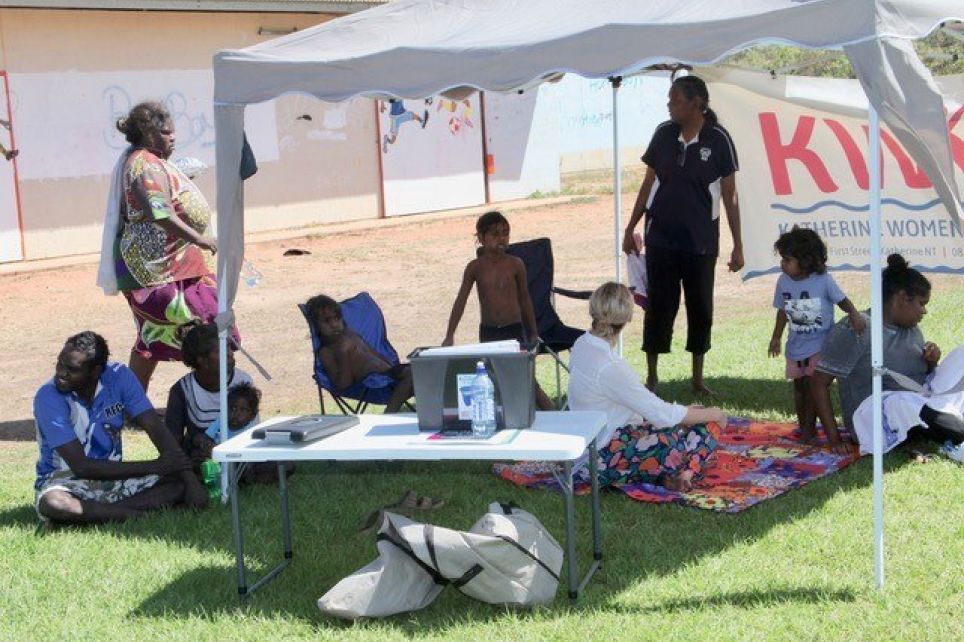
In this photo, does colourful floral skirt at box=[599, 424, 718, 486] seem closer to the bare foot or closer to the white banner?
the bare foot

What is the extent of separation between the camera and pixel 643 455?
604 centimetres

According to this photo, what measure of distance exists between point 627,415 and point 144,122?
3192 mm

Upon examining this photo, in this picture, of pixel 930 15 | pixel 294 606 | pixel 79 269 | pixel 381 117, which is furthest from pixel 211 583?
pixel 381 117

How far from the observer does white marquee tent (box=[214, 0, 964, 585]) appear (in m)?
4.59

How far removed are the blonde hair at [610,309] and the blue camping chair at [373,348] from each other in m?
1.81

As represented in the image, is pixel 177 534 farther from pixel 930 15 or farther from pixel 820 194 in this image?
pixel 820 194

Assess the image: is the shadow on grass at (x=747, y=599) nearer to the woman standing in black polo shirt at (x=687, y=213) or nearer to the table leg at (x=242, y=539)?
the table leg at (x=242, y=539)

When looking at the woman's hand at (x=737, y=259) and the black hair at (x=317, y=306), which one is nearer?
the black hair at (x=317, y=306)

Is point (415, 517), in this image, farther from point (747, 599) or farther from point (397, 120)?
point (397, 120)

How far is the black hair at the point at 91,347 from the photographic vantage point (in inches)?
227

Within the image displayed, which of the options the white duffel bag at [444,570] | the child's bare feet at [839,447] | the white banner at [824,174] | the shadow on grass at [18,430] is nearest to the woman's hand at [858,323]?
the child's bare feet at [839,447]

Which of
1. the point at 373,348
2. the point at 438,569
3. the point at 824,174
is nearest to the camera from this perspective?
the point at 438,569

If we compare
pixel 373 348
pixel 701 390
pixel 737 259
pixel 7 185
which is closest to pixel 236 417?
pixel 373 348


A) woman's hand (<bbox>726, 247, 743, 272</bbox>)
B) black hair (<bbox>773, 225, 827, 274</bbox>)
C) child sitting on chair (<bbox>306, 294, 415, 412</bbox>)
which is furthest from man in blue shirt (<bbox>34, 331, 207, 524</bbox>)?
woman's hand (<bbox>726, 247, 743, 272</bbox>)
